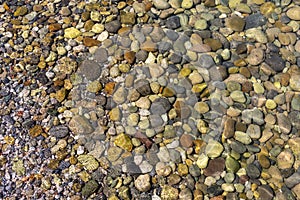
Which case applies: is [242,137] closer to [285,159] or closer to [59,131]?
[285,159]

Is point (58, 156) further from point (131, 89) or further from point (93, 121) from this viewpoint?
point (131, 89)

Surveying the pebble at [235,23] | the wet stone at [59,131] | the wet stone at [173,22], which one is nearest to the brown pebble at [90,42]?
the wet stone at [173,22]

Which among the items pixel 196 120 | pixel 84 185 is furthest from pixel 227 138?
pixel 84 185

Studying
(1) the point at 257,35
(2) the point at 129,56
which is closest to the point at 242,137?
(1) the point at 257,35

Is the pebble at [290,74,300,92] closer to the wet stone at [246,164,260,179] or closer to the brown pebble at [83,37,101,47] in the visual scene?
the wet stone at [246,164,260,179]

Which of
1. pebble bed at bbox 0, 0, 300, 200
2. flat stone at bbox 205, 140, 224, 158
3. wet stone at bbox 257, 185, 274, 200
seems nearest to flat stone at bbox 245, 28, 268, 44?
pebble bed at bbox 0, 0, 300, 200
